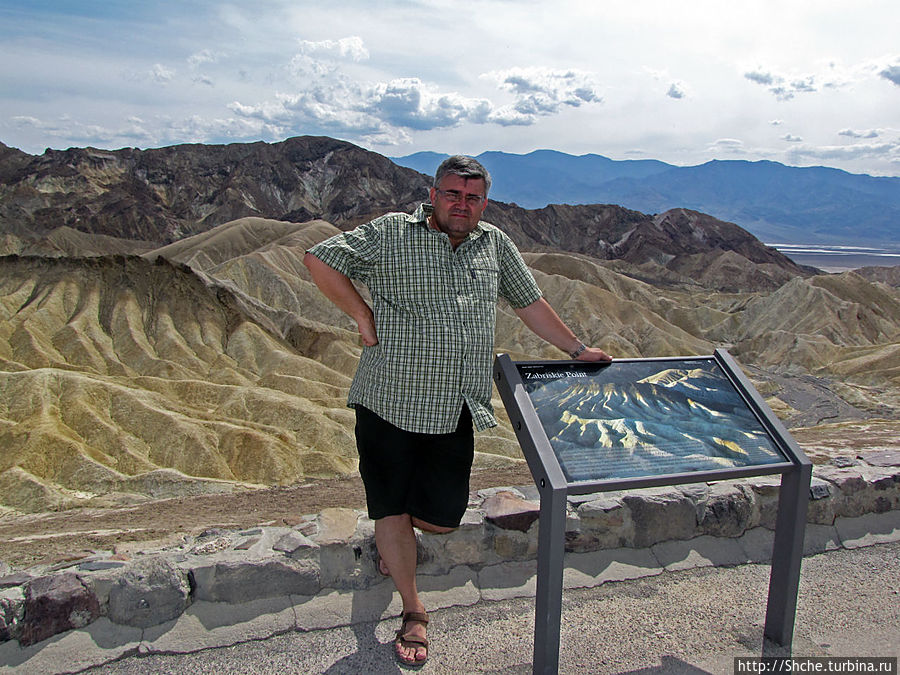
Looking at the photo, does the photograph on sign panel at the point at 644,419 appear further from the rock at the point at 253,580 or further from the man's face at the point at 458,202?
the rock at the point at 253,580

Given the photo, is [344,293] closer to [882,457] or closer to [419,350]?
[419,350]

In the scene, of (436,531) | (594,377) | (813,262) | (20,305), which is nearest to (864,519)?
(594,377)

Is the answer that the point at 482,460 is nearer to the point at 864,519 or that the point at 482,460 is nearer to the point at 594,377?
the point at 864,519

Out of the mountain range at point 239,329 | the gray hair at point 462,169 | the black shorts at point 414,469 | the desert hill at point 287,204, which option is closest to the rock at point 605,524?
the black shorts at point 414,469

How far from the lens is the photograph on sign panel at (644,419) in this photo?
3289mm

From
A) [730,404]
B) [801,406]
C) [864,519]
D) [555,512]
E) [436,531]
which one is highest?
[730,404]

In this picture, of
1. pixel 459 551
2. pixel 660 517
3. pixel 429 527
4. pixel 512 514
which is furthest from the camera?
pixel 660 517

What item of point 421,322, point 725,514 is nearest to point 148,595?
point 421,322

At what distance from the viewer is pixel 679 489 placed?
5223mm

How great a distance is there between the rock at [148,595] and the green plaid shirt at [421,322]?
1.46 meters

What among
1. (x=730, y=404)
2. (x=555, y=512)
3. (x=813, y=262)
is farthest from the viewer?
(x=813, y=262)

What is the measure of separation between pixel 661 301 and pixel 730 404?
61.6 metres

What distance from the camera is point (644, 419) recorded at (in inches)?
140

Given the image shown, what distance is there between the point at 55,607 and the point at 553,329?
3.00m
